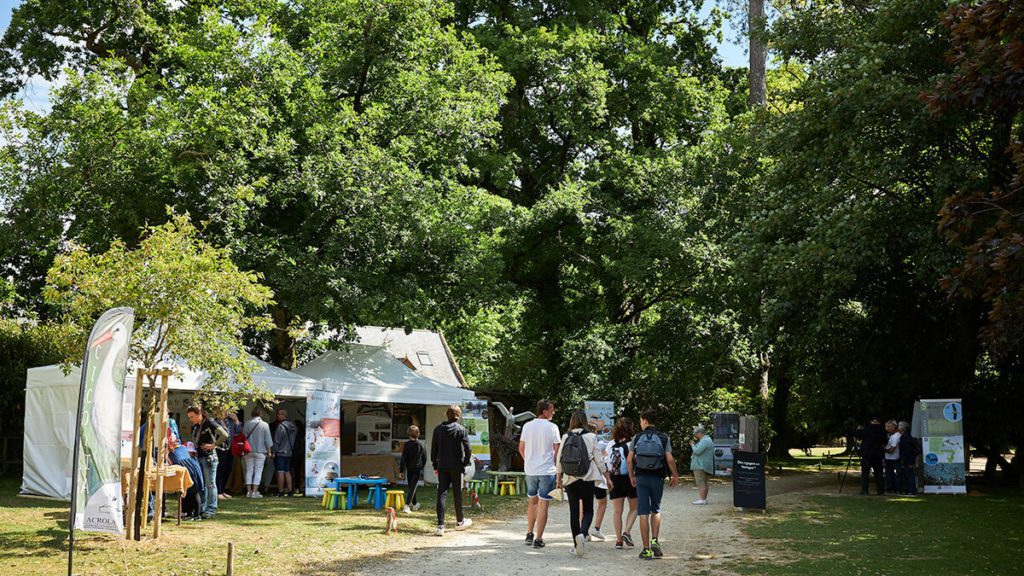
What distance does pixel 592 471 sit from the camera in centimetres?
923

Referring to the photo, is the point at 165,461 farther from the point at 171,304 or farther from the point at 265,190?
the point at 265,190

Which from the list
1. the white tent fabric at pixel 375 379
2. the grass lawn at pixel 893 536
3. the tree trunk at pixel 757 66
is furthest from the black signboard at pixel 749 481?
the tree trunk at pixel 757 66

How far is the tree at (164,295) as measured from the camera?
31.1ft

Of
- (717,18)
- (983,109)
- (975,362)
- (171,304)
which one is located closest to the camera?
(171,304)

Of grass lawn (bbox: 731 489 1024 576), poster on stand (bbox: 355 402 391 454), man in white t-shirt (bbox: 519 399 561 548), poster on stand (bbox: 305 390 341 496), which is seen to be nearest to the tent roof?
poster on stand (bbox: 305 390 341 496)

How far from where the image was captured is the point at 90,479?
280 inches

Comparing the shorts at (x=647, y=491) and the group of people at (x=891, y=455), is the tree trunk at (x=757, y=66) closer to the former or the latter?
the group of people at (x=891, y=455)

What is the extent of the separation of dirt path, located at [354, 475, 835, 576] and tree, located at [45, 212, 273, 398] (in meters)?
3.50

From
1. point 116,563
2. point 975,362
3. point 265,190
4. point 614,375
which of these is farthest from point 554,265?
point 116,563

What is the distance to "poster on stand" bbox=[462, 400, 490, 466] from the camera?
60.0ft

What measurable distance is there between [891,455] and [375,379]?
11.1 metres

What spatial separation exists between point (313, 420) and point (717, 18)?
20271 mm

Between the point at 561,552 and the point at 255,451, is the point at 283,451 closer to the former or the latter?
the point at 255,451

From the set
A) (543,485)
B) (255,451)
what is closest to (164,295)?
(543,485)
